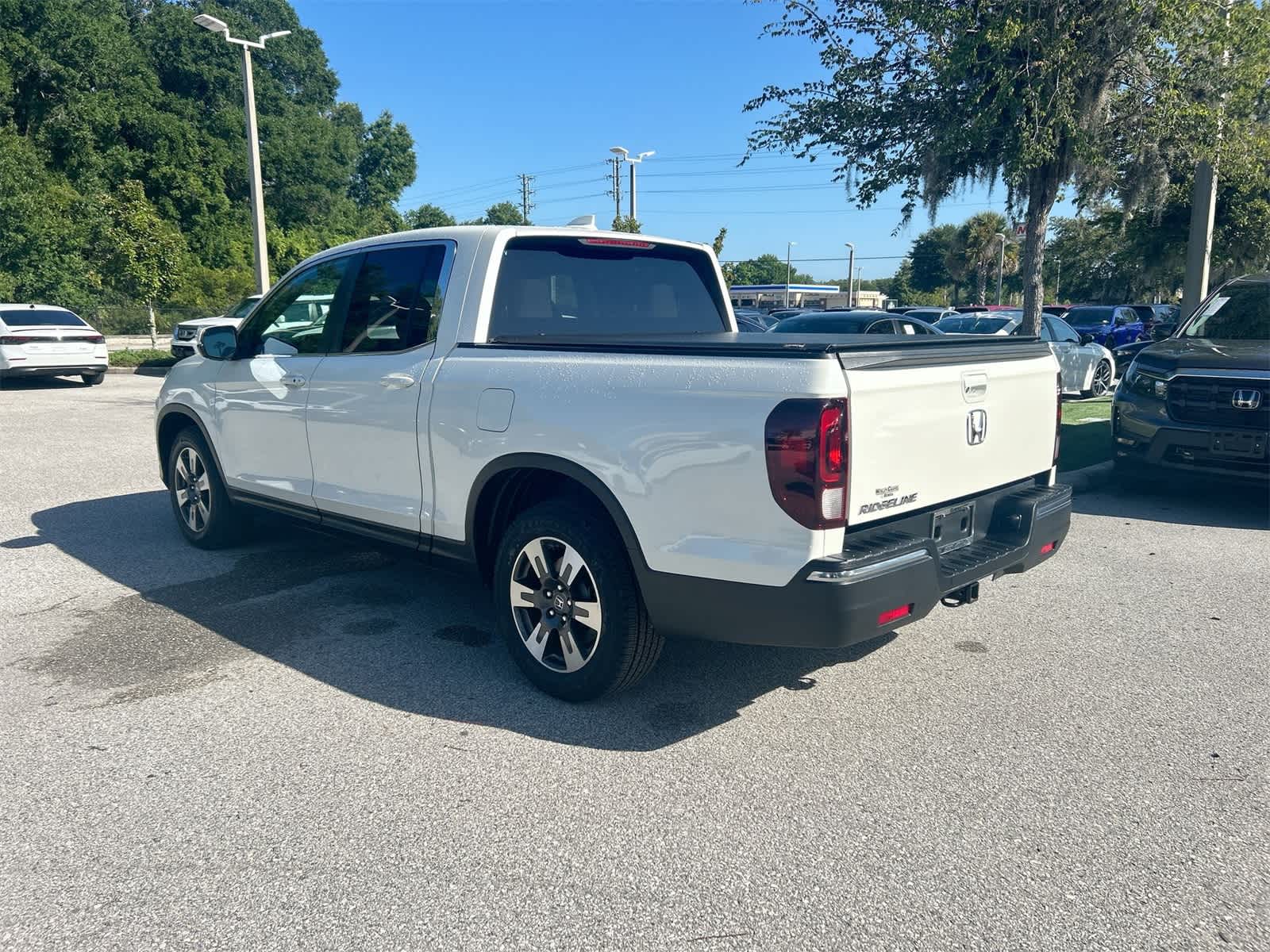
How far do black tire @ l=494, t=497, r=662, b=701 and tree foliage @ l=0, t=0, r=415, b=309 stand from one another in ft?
84.4

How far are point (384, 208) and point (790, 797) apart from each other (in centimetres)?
6498

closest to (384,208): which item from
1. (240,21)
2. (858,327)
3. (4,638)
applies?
(240,21)

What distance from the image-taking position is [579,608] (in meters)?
3.75

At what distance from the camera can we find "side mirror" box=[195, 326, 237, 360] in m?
5.52


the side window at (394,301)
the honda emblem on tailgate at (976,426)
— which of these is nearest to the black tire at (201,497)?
the side window at (394,301)

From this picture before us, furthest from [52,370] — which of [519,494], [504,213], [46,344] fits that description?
[504,213]

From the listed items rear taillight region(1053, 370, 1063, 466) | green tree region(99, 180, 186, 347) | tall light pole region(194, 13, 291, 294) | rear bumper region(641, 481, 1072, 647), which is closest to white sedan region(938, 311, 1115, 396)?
rear taillight region(1053, 370, 1063, 466)

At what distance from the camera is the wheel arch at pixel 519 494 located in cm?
351

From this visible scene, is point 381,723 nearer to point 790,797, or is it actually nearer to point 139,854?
point 139,854

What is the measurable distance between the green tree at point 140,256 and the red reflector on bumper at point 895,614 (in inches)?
1043

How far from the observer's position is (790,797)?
124 inches

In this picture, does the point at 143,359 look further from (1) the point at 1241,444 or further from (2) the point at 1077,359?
(1) the point at 1241,444

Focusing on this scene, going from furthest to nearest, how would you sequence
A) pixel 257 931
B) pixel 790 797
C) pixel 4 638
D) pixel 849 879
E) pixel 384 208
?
pixel 384 208, pixel 4 638, pixel 790 797, pixel 849 879, pixel 257 931

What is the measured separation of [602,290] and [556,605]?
5.67ft
